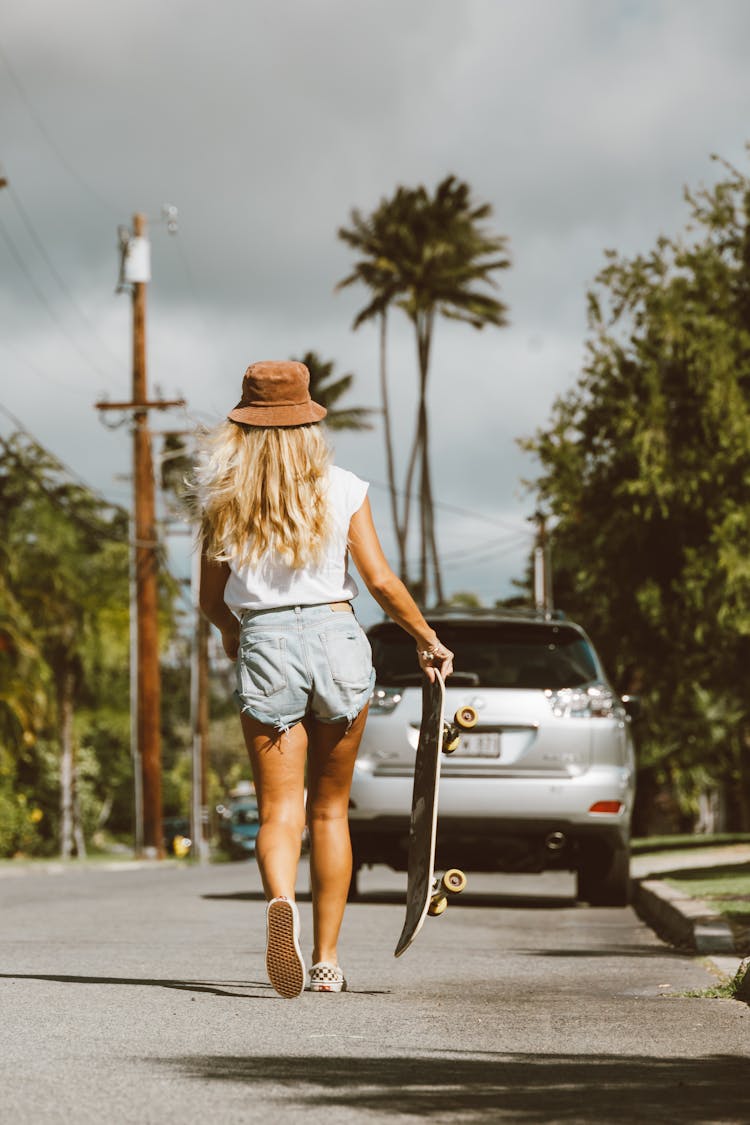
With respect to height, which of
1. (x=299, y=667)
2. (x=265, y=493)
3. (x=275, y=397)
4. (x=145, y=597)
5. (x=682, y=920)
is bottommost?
(x=682, y=920)

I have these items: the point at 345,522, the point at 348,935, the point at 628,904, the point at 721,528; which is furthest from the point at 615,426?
the point at 345,522

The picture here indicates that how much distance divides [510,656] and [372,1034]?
638cm

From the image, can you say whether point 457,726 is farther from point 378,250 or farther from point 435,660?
point 378,250

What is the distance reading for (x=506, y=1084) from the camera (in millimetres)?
4609

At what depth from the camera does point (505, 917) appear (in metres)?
11.7

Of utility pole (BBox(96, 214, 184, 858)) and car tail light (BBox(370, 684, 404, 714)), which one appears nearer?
car tail light (BBox(370, 684, 404, 714))

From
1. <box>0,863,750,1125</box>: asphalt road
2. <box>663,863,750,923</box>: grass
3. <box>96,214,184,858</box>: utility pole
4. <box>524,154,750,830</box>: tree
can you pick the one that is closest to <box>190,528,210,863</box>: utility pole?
<box>96,214,184,858</box>: utility pole

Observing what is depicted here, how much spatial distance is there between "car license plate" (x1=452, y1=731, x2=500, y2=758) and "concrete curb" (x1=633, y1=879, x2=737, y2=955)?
133 cm

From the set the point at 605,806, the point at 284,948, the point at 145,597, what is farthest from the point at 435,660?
the point at 145,597

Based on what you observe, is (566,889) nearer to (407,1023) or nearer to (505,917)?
(505,917)

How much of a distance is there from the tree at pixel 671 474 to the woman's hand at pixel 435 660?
14.6 m

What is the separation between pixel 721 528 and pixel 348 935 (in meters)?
12.3

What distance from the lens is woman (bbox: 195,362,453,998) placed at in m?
6.36

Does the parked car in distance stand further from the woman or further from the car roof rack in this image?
the woman
